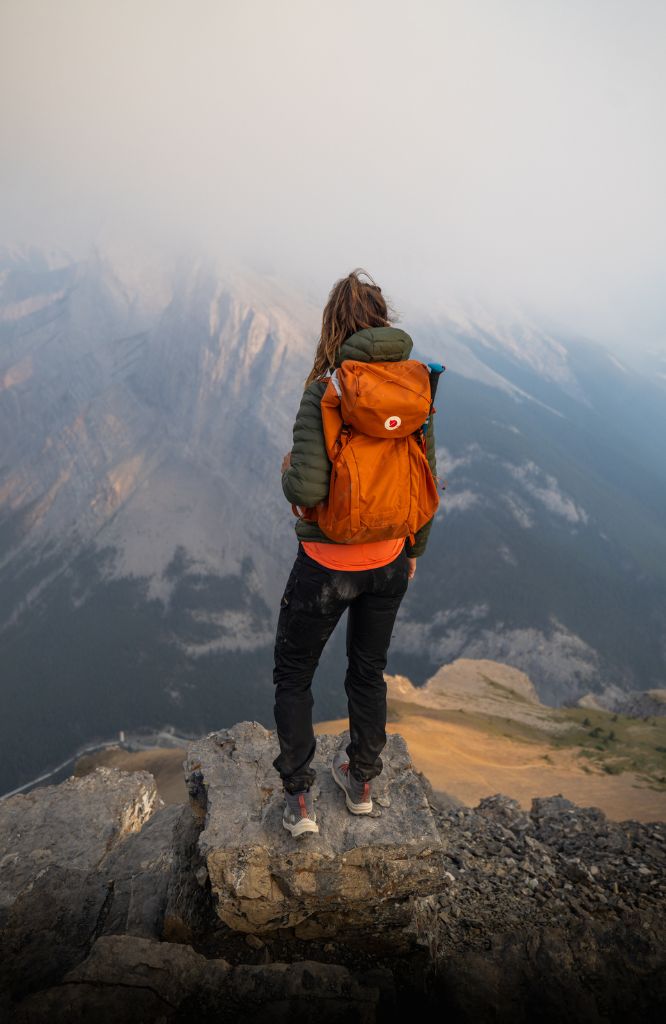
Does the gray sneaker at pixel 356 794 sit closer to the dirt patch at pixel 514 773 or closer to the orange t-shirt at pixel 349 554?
the orange t-shirt at pixel 349 554

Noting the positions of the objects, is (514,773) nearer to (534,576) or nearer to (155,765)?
(155,765)

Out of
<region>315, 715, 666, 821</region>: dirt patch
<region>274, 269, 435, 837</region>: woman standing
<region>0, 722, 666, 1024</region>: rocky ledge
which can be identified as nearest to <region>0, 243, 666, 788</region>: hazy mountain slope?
<region>315, 715, 666, 821</region>: dirt patch

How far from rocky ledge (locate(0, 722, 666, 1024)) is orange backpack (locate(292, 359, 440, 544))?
3085mm

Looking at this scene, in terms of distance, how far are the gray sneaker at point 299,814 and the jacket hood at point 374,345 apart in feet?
12.8

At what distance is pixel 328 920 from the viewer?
181 inches

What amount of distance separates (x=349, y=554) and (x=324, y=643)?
944mm

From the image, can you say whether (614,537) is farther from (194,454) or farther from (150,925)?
(150,925)

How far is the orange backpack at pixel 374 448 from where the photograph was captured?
3.39 m

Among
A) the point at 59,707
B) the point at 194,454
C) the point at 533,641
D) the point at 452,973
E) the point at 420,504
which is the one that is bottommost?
the point at 59,707

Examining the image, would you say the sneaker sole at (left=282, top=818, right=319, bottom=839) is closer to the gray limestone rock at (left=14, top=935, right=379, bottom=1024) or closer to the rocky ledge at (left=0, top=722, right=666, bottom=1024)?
the rocky ledge at (left=0, top=722, right=666, bottom=1024)

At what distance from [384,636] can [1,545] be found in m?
193

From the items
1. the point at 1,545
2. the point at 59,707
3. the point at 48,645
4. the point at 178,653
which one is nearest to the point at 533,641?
the point at 178,653

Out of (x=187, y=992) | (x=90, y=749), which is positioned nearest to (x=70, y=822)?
(x=187, y=992)

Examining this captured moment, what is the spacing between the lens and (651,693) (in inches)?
1923
